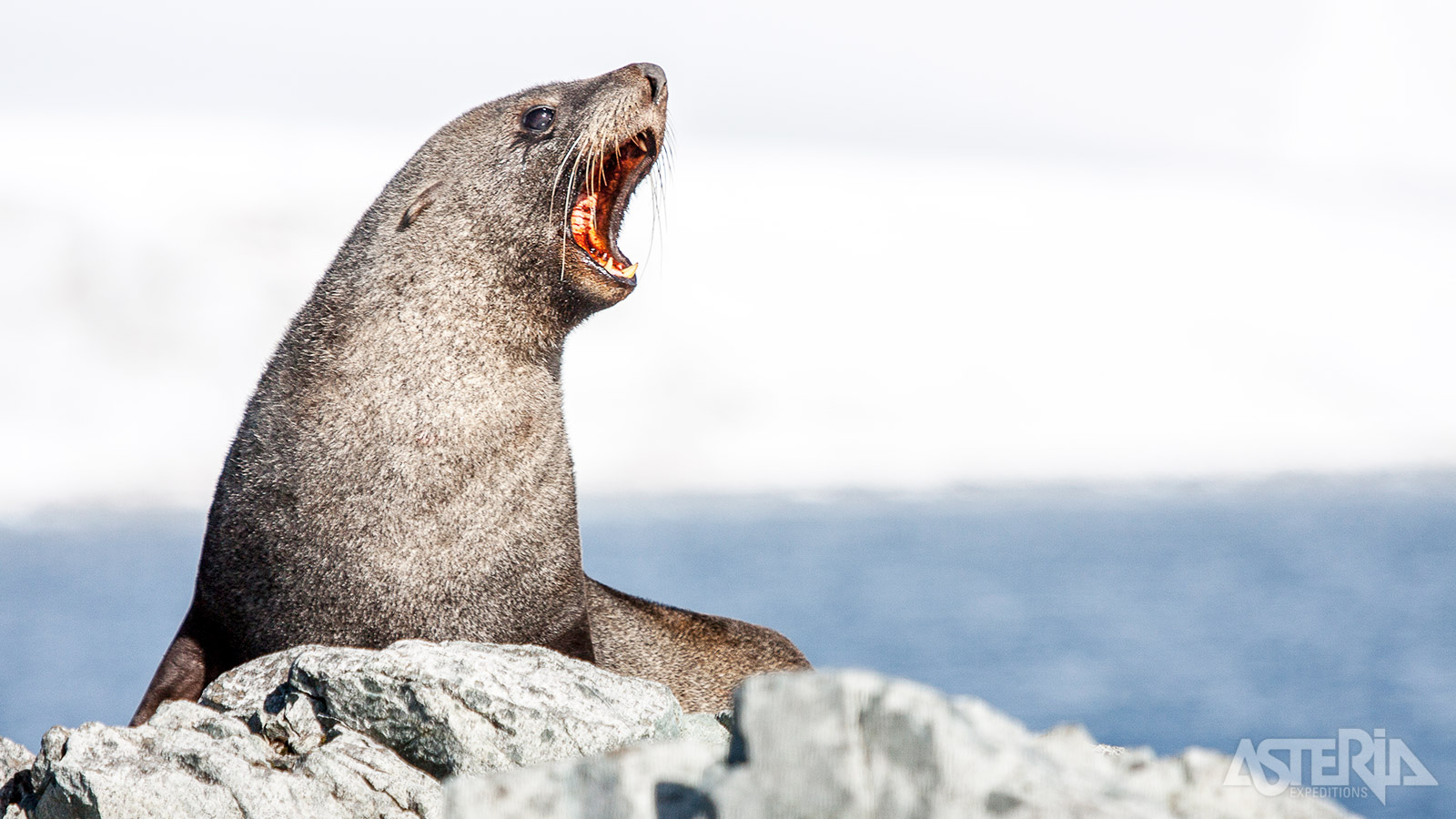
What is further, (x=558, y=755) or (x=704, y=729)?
(x=704, y=729)

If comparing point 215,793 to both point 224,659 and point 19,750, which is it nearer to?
point 19,750

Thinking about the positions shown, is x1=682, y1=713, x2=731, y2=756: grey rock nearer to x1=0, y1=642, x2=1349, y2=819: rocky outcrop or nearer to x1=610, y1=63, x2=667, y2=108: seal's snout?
x1=0, y1=642, x2=1349, y2=819: rocky outcrop

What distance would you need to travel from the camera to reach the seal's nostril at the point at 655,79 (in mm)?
6551

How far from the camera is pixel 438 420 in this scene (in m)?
6.12

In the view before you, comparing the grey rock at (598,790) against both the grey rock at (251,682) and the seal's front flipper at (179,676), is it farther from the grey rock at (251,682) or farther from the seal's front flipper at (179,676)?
the seal's front flipper at (179,676)

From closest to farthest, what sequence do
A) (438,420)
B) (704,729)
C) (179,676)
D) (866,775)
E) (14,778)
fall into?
(866,775)
(14,778)
(704,729)
(179,676)
(438,420)

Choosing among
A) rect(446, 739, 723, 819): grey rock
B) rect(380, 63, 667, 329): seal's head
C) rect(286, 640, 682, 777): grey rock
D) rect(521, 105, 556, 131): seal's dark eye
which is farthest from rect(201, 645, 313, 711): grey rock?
rect(521, 105, 556, 131): seal's dark eye

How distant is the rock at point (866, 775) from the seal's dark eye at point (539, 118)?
4469 mm

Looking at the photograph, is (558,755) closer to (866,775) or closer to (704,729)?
(704,729)

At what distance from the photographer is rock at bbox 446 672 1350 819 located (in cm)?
238

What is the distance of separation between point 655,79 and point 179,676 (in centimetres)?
348

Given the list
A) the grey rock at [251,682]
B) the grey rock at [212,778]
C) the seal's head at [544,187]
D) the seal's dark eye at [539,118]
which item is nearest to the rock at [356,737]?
the grey rock at [212,778]

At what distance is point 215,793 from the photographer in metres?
4.12

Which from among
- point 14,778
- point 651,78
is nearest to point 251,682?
point 14,778
